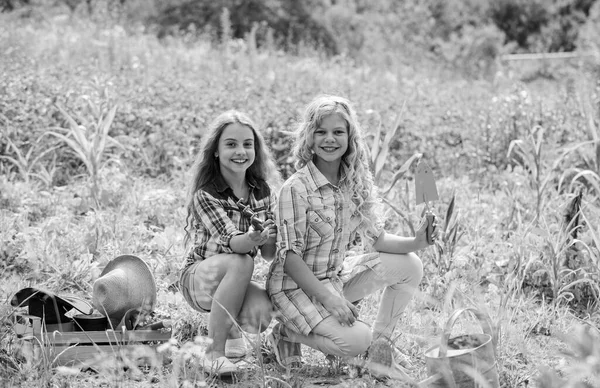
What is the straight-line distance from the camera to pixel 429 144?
527cm

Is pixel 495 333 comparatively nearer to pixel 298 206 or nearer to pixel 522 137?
pixel 298 206

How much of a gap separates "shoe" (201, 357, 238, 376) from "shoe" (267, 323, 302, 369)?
20 cm

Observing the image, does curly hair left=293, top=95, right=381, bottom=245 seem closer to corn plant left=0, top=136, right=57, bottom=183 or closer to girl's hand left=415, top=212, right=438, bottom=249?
girl's hand left=415, top=212, right=438, bottom=249

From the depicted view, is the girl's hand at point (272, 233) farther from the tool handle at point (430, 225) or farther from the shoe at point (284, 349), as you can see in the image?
the tool handle at point (430, 225)

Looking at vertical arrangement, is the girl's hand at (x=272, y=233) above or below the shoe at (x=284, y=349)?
above

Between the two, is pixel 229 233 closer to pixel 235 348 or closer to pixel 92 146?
pixel 235 348

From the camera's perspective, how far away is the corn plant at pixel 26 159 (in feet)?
13.8

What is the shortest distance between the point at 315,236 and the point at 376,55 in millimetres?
8419

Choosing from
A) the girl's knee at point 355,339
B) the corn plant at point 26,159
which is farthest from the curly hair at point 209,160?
the corn plant at point 26,159

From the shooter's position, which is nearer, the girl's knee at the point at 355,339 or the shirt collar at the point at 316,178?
the girl's knee at the point at 355,339

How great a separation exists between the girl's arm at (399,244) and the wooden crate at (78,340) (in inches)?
32.4

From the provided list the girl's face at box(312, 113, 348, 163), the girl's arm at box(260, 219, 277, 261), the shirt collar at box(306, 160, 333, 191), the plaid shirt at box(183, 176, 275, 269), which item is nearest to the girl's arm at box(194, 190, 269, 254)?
the plaid shirt at box(183, 176, 275, 269)

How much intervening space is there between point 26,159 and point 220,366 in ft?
7.77

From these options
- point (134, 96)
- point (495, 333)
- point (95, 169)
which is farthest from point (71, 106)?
point (495, 333)
